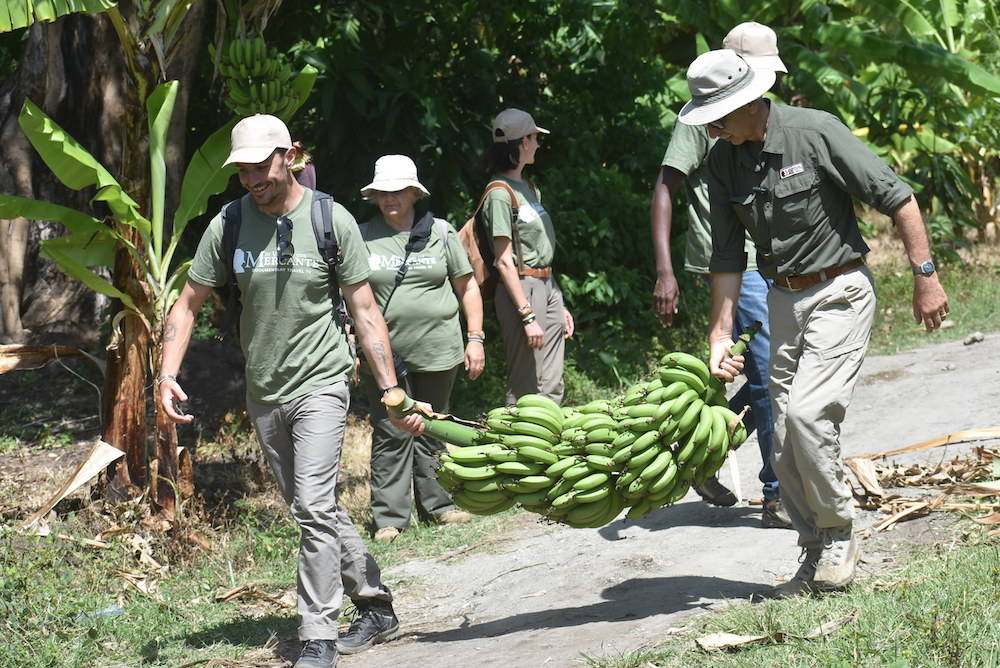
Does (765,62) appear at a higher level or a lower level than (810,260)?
higher

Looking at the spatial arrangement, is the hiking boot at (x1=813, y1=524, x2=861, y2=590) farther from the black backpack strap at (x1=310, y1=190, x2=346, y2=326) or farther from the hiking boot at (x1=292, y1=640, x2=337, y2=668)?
the black backpack strap at (x1=310, y1=190, x2=346, y2=326)

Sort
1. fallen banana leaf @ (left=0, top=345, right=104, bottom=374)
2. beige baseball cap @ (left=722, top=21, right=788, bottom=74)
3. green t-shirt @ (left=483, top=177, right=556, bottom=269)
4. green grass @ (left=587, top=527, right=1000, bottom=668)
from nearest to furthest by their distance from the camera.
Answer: green grass @ (left=587, top=527, right=1000, bottom=668) → beige baseball cap @ (left=722, top=21, right=788, bottom=74) → fallen banana leaf @ (left=0, top=345, right=104, bottom=374) → green t-shirt @ (left=483, top=177, right=556, bottom=269)

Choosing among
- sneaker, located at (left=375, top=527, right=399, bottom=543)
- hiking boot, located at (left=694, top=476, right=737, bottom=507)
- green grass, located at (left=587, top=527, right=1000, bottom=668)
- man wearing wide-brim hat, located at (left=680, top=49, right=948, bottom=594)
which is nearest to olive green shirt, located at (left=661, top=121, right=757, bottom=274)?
man wearing wide-brim hat, located at (left=680, top=49, right=948, bottom=594)

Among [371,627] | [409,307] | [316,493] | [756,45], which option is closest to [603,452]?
[316,493]

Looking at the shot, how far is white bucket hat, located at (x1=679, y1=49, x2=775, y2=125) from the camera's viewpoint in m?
4.61

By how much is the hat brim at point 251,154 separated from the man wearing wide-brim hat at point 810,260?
1.66 meters

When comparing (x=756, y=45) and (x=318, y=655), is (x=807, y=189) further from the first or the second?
(x=318, y=655)

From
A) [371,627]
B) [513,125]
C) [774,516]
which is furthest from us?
[513,125]

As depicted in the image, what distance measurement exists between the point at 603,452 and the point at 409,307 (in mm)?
2447

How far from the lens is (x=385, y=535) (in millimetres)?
6961

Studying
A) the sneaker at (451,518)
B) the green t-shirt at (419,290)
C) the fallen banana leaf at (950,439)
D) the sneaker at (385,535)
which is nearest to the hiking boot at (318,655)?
the sneaker at (385,535)

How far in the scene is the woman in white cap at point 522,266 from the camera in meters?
7.02

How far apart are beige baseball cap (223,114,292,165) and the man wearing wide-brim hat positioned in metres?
1.63

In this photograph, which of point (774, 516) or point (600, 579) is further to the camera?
point (774, 516)
